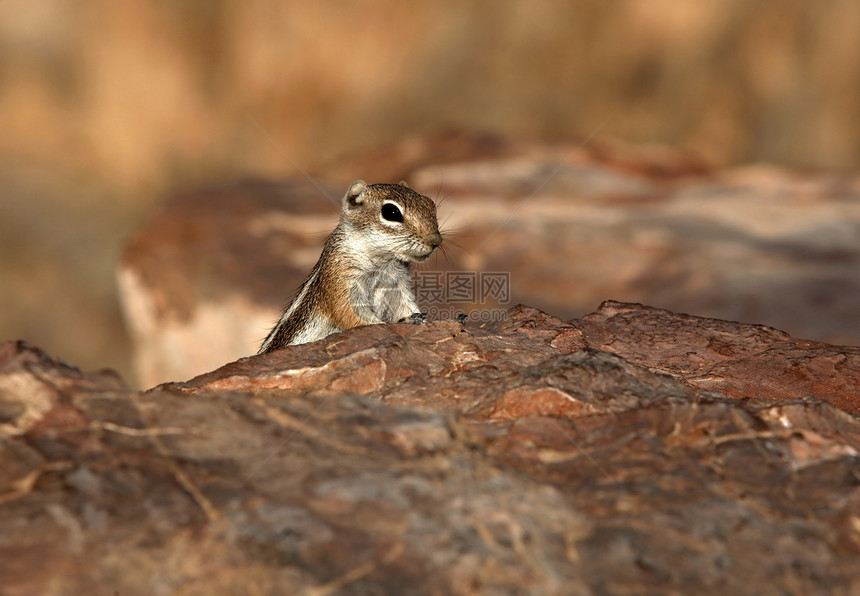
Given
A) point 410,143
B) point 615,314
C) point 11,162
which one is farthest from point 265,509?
point 11,162

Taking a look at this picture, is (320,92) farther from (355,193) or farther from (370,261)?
(370,261)

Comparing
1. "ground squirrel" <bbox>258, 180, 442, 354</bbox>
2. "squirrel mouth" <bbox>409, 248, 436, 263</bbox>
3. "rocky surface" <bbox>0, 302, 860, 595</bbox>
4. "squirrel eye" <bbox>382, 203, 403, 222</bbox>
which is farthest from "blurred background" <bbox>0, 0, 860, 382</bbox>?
"rocky surface" <bbox>0, 302, 860, 595</bbox>

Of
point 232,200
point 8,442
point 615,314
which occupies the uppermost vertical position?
point 232,200

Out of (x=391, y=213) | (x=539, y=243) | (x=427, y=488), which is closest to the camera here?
(x=427, y=488)

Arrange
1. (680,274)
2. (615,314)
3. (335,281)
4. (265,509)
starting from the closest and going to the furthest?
(265,509)
(615,314)
(335,281)
(680,274)

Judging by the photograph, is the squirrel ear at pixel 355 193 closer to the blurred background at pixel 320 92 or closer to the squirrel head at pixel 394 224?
the squirrel head at pixel 394 224

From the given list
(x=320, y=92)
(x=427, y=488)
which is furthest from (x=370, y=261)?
(x=320, y=92)

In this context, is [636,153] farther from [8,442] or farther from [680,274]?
[8,442]

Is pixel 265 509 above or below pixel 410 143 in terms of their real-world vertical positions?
below
